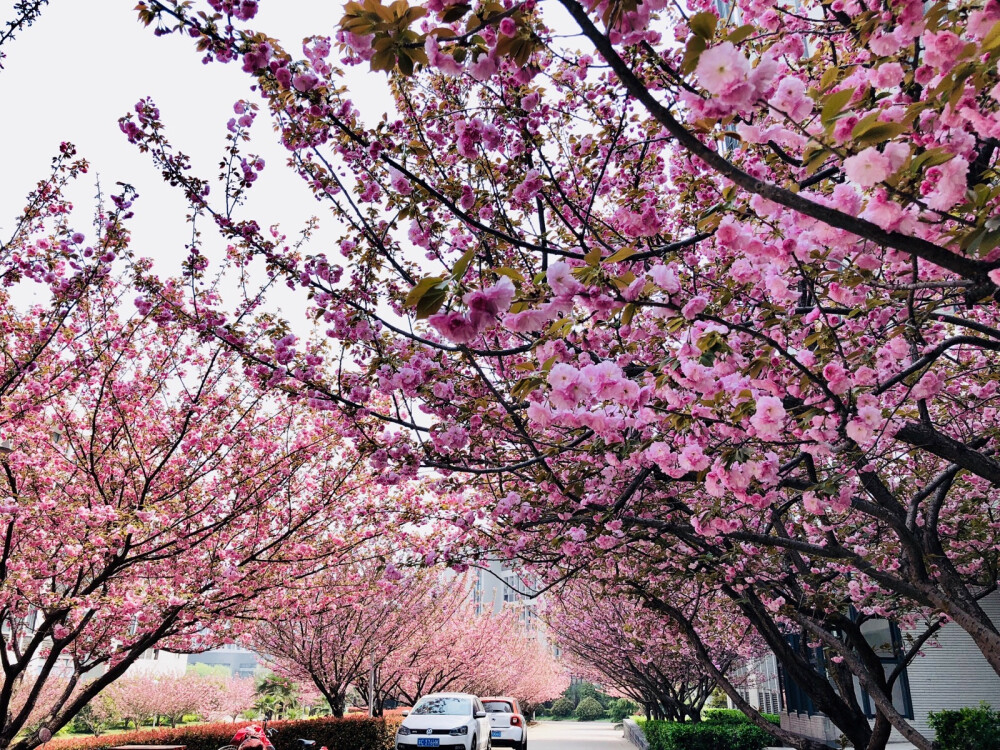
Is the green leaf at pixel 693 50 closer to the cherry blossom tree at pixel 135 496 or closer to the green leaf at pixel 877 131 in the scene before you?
the green leaf at pixel 877 131

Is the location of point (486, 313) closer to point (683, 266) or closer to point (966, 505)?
point (683, 266)

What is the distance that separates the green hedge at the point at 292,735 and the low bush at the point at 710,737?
6.63 meters

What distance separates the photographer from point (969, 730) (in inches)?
330

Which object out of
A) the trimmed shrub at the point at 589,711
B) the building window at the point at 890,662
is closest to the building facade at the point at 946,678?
the building window at the point at 890,662

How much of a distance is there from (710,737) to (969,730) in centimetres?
870

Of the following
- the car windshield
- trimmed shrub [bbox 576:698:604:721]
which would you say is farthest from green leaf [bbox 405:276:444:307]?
trimmed shrub [bbox 576:698:604:721]

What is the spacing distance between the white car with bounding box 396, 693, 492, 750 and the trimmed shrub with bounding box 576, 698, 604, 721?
47842 mm

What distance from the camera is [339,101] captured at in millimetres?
4281

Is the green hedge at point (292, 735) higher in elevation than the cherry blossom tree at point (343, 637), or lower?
lower

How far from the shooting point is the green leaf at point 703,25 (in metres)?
1.87

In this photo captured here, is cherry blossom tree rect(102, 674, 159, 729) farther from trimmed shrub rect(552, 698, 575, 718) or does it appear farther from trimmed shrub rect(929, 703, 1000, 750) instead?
trimmed shrub rect(552, 698, 575, 718)

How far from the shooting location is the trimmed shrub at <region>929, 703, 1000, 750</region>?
808 cm

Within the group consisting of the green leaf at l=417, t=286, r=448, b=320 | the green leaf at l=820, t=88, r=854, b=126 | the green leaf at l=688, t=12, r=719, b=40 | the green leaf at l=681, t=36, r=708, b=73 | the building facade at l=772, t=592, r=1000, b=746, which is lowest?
Answer: the building facade at l=772, t=592, r=1000, b=746

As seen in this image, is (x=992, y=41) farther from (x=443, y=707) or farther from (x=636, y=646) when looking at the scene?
(x=443, y=707)
